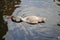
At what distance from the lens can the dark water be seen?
3.92ft

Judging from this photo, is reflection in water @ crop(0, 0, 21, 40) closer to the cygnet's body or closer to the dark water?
the dark water

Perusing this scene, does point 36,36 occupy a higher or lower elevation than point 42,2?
lower

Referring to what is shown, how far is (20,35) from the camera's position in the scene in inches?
47.2

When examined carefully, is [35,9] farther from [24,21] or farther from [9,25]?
[9,25]

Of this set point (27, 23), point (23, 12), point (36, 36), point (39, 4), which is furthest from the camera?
point (39, 4)

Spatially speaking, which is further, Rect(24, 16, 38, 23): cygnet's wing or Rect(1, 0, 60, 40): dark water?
Rect(24, 16, 38, 23): cygnet's wing

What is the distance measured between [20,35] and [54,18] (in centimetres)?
42

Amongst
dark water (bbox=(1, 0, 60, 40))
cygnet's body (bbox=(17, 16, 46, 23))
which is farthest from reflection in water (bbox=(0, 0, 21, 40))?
cygnet's body (bbox=(17, 16, 46, 23))

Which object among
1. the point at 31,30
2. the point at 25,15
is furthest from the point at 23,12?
the point at 31,30

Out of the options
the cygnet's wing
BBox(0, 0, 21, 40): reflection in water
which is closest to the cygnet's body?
the cygnet's wing

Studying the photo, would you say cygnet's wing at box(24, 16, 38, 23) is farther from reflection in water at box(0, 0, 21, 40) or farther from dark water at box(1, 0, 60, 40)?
reflection in water at box(0, 0, 21, 40)

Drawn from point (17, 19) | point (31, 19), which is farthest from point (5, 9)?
point (31, 19)

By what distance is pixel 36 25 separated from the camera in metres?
1.30

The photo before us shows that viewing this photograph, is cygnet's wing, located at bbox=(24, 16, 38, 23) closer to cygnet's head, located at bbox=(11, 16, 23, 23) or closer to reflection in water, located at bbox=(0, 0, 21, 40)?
cygnet's head, located at bbox=(11, 16, 23, 23)
